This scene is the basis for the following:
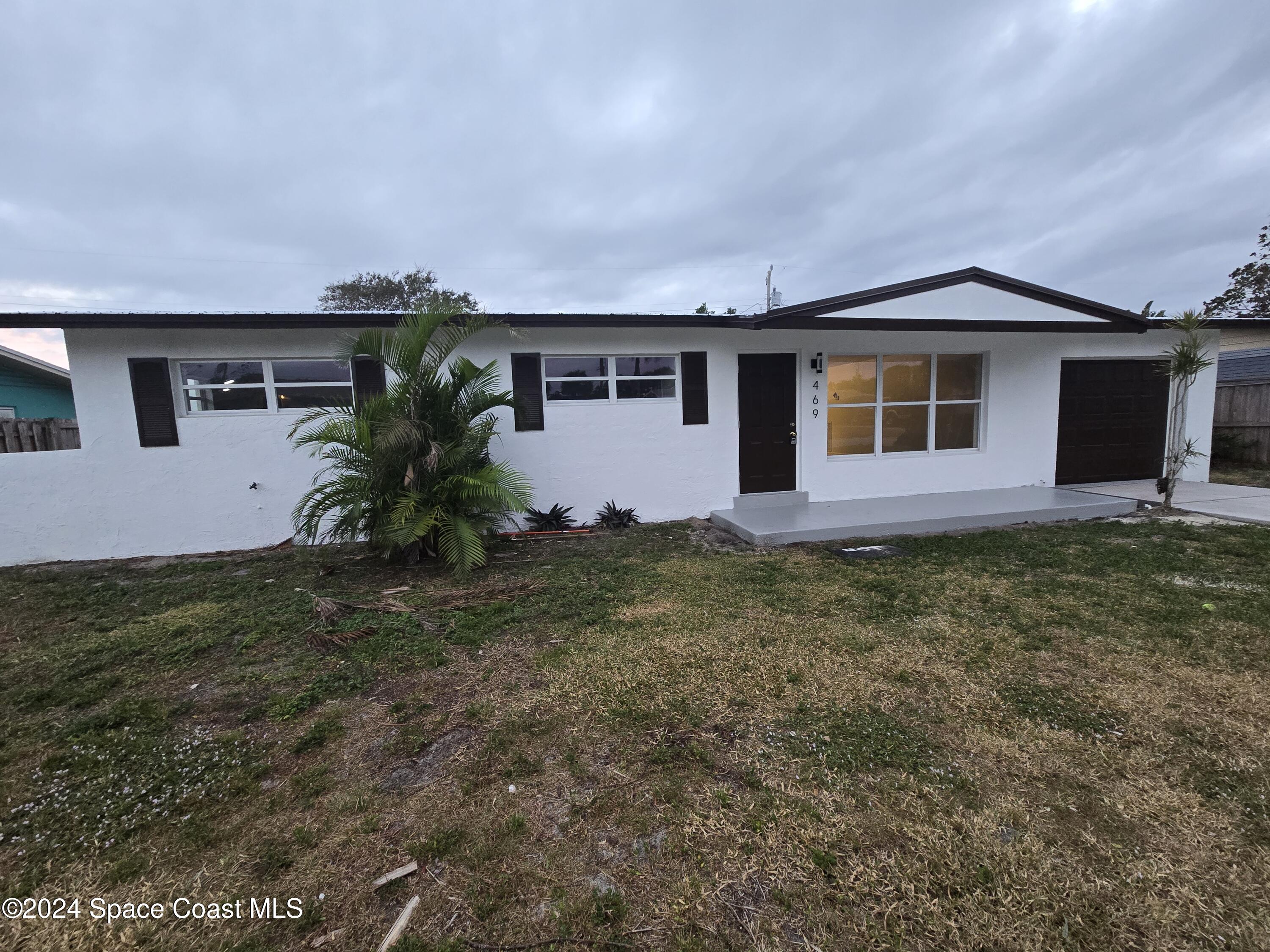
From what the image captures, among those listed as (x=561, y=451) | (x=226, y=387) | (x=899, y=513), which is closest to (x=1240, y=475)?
(x=899, y=513)

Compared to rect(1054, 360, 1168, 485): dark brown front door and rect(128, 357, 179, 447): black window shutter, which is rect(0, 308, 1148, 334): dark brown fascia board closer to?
rect(128, 357, 179, 447): black window shutter

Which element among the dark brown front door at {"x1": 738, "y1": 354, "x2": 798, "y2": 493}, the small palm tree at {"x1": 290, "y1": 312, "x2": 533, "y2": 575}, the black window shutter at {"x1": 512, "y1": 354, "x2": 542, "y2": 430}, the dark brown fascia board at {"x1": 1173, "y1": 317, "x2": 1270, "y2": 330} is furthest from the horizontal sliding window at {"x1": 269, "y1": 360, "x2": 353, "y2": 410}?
the dark brown fascia board at {"x1": 1173, "y1": 317, "x2": 1270, "y2": 330}

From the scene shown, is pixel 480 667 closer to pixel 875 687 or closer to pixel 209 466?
pixel 875 687

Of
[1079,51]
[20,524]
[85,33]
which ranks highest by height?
[1079,51]

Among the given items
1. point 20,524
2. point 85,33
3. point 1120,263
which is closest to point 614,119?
point 85,33

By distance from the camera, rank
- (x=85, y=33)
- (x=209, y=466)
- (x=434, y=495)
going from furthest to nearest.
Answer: (x=85, y=33), (x=209, y=466), (x=434, y=495)

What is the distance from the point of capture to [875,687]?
2.75 meters

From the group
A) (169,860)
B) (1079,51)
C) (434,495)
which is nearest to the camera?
(169,860)

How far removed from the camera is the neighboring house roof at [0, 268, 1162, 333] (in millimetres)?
5863

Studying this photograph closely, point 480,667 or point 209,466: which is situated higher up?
point 209,466

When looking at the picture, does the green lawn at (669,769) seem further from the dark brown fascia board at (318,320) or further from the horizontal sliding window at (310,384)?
the dark brown fascia board at (318,320)

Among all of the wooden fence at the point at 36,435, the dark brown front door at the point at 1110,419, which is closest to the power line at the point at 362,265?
the wooden fence at the point at 36,435

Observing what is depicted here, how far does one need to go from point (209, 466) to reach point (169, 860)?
6.05 meters
